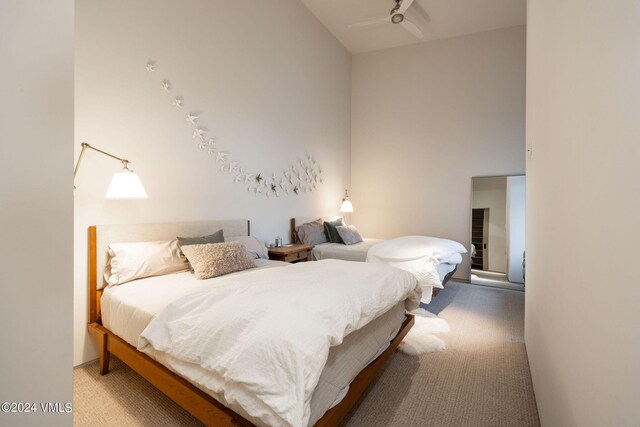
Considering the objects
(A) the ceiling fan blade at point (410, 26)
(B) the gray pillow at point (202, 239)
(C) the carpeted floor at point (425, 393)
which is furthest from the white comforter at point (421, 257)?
(A) the ceiling fan blade at point (410, 26)

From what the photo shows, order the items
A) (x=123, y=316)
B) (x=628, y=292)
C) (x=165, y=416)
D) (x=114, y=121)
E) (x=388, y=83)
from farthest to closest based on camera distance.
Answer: (x=388, y=83)
(x=114, y=121)
(x=123, y=316)
(x=165, y=416)
(x=628, y=292)

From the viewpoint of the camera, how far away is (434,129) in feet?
17.0

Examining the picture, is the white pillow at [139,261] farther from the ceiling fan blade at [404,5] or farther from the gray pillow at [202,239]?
the ceiling fan blade at [404,5]

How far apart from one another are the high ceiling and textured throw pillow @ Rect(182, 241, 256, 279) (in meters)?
3.91

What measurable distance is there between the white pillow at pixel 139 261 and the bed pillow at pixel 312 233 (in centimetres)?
198

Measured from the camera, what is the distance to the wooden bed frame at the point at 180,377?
130 cm

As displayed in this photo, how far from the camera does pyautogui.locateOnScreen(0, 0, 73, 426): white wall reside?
489mm

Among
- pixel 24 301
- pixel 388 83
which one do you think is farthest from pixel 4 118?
pixel 388 83

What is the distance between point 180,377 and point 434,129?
5093 millimetres

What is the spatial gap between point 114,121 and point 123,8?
927 mm

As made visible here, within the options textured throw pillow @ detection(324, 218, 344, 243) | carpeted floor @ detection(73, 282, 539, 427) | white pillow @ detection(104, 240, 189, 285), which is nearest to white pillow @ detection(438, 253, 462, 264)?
carpeted floor @ detection(73, 282, 539, 427)

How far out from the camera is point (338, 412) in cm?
134

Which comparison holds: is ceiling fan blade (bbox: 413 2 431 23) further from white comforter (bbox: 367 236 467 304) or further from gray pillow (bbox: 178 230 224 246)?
gray pillow (bbox: 178 230 224 246)

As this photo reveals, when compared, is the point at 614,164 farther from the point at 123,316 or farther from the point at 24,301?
the point at 123,316
